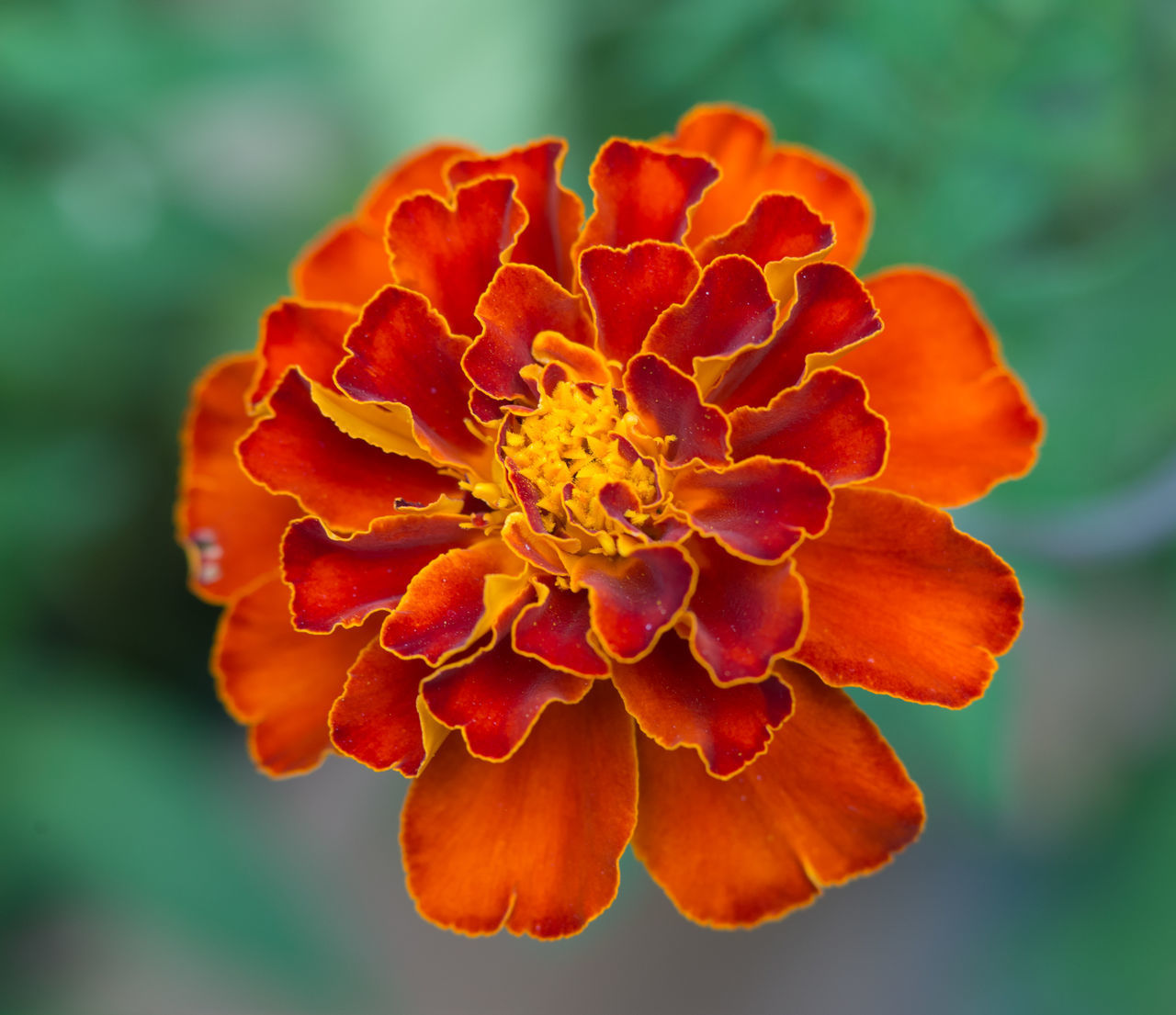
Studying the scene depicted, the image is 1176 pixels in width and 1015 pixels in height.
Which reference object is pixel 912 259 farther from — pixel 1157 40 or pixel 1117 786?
pixel 1117 786

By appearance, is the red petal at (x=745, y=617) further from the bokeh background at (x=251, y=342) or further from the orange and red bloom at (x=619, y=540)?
the bokeh background at (x=251, y=342)

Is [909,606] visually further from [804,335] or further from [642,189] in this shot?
[642,189]

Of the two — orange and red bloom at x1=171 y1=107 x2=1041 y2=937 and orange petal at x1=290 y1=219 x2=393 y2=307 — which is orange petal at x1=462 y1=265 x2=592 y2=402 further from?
orange petal at x1=290 y1=219 x2=393 y2=307

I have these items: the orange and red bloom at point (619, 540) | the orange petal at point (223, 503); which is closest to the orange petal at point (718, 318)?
the orange and red bloom at point (619, 540)

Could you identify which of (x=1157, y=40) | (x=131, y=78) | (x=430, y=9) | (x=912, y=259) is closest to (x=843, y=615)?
(x=912, y=259)

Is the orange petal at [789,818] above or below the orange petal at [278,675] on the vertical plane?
above
